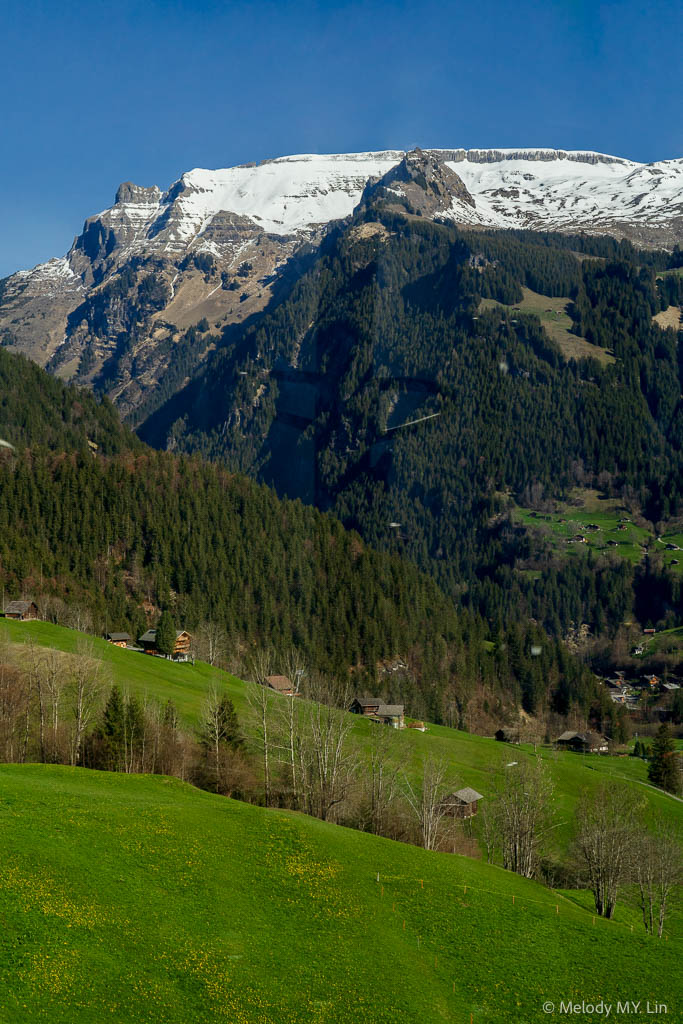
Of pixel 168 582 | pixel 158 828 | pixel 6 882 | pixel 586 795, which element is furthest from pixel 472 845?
pixel 168 582

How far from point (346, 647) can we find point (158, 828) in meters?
150

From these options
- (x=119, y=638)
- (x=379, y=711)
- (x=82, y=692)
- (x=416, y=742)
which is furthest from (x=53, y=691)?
(x=379, y=711)

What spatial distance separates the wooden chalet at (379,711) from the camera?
132 meters

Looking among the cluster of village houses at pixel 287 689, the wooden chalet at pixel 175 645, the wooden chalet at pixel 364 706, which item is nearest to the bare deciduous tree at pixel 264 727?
the cluster of village houses at pixel 287 689

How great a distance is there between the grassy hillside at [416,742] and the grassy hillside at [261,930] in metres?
36.6

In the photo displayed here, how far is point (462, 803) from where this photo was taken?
282 ft

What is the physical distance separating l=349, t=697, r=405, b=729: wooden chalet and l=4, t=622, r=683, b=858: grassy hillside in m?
5.03

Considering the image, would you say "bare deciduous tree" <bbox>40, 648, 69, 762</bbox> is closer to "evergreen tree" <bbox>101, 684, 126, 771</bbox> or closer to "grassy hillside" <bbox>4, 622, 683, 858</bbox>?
"evergreen tree" <bbox>101, 684, 126, 771</bbox>

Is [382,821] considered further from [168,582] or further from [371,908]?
[168,582]

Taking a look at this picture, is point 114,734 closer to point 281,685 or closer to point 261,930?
point 261,930

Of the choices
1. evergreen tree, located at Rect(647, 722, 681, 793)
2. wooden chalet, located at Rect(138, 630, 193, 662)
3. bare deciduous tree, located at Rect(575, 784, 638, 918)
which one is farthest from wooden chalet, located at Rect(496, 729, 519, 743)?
bare deciduous tree, located at Rect(575, 784, 638, 918)

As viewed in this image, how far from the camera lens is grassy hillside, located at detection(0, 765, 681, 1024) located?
3189 cm

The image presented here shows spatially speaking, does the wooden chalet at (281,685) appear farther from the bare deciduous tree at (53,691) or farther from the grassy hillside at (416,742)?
the bare deciduous tree at (53,691)

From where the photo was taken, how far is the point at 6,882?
37125 mm
